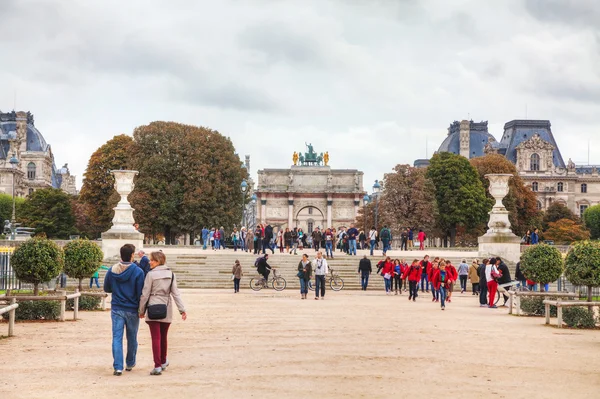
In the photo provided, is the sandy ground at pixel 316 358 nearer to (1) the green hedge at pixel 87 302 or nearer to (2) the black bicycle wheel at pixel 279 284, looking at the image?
(1) the green hedge at pixel 87 302

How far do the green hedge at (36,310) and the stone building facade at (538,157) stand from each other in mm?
101456

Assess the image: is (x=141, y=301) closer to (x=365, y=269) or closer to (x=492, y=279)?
(x=492, y=279)

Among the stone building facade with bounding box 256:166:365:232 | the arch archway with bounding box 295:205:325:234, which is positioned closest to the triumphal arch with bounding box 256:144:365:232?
the stone building facade with bounding box 256:166:365:232

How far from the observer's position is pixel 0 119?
140125 mm

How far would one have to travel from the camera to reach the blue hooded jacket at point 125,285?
1230cm

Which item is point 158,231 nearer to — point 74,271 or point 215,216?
point 215,216

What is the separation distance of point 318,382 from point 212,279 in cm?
2638

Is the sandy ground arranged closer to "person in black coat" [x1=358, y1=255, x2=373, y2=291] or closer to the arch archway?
"person in black coat" [x1=358, y1=255, x2=373, y2=291]

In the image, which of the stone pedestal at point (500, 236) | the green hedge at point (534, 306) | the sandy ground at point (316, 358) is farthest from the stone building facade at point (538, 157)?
the sandy ground at point (316, 358)

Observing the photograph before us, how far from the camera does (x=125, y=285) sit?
1232 centimetres

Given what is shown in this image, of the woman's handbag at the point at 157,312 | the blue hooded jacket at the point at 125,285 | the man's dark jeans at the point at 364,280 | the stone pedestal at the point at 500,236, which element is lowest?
the man's dark jeans at the point at 364,280

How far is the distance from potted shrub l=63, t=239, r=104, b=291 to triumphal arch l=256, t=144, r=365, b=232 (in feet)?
218

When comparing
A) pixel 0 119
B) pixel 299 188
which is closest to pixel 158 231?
pixel 299 188

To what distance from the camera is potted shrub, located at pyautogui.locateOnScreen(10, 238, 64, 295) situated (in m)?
20.3
